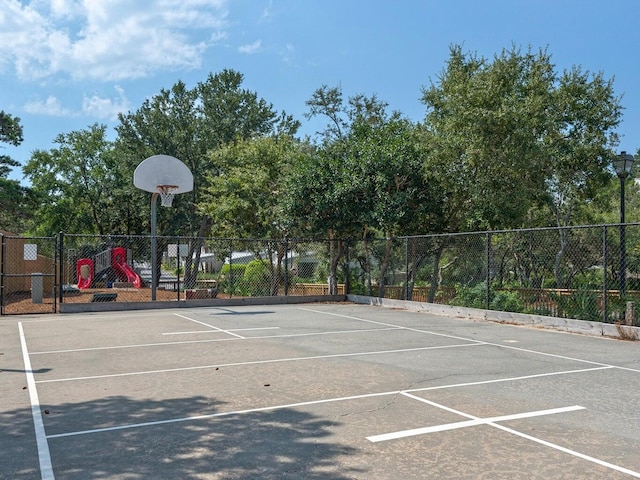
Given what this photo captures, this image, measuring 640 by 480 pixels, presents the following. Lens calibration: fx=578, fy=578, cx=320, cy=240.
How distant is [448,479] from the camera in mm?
4352

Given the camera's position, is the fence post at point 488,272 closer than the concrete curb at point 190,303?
Yes

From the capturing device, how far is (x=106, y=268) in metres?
32.7

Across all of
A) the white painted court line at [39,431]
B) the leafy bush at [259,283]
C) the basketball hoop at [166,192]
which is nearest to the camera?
the white painted court line at [39,431]

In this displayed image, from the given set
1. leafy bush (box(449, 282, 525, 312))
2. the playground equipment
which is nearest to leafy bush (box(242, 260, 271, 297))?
the playground equipment

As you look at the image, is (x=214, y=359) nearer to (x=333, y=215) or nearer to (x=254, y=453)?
(x=254, y=453)

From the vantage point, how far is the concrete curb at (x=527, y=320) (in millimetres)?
12633

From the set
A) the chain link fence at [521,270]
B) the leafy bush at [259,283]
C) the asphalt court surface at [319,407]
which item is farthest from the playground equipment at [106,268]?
the asphalt court surface at [319,407]

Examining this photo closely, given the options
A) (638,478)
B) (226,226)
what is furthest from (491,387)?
(226,226)

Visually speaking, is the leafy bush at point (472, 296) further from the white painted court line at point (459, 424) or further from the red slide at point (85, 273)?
the red slide at point (85, 273)

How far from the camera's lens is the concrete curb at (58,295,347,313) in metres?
18.5

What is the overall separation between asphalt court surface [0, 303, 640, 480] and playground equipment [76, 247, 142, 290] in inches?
748

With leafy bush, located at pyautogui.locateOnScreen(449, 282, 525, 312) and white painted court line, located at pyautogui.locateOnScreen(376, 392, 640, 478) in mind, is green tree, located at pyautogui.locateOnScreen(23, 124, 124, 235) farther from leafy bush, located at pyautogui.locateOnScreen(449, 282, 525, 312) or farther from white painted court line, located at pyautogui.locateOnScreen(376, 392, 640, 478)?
white painted court line, located at pyautogui.locateOnScreen(376, 392, 640, 478)

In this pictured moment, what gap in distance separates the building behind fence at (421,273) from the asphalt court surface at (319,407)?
3812 millimetres

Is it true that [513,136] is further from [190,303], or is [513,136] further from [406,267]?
[190,303]
